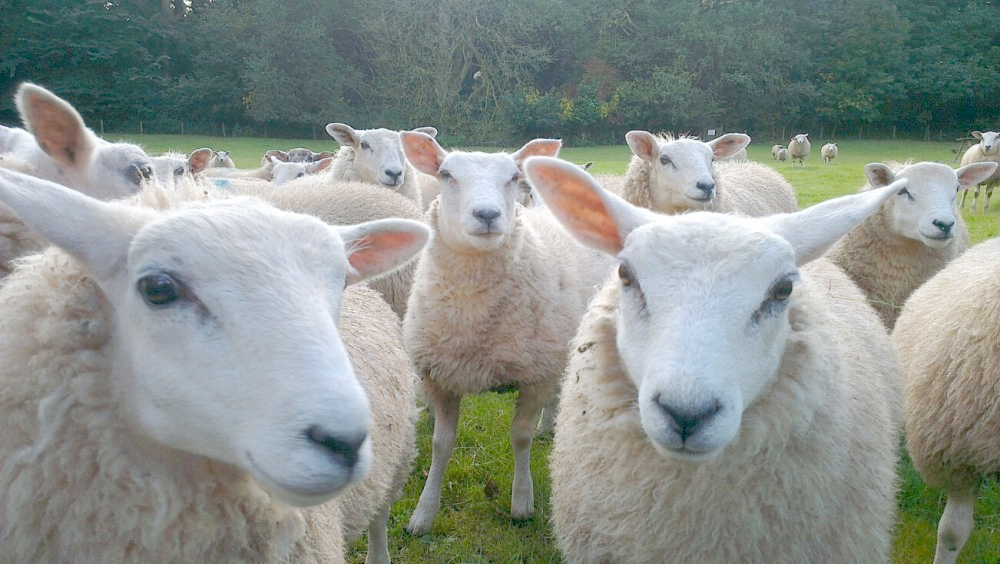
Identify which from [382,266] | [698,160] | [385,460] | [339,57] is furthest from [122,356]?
[339,57]

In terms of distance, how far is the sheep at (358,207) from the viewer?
505cm

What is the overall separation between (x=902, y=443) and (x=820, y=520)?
2.72 meters

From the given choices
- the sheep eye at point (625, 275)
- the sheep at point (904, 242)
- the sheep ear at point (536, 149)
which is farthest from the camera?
the sheep at point (904, 242)

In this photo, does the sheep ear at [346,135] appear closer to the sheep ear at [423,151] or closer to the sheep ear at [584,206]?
the sheep ear at [423,151]

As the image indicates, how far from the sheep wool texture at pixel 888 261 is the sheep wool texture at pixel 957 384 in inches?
58.7

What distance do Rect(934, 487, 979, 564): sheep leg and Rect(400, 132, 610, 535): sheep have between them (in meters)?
1.98

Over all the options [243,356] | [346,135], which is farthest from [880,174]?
[243,356]

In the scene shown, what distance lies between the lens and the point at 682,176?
19.2 feet

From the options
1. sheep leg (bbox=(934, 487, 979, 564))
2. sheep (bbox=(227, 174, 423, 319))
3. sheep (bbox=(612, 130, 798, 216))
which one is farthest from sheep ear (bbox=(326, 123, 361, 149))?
sheep leg (bbox=(934, 487, 979, 564))

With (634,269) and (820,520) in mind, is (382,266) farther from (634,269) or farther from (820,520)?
(820,520)

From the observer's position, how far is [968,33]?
1703 inches

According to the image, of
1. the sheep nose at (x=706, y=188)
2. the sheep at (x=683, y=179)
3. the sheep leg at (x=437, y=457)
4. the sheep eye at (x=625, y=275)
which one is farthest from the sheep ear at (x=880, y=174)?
the sheep eye at (x=625, y=275)

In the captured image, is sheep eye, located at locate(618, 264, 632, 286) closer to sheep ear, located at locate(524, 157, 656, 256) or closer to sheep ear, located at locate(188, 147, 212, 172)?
sheep ear, located at locate(524, 157, 656, 256)

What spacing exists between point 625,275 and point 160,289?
4.35 feet
